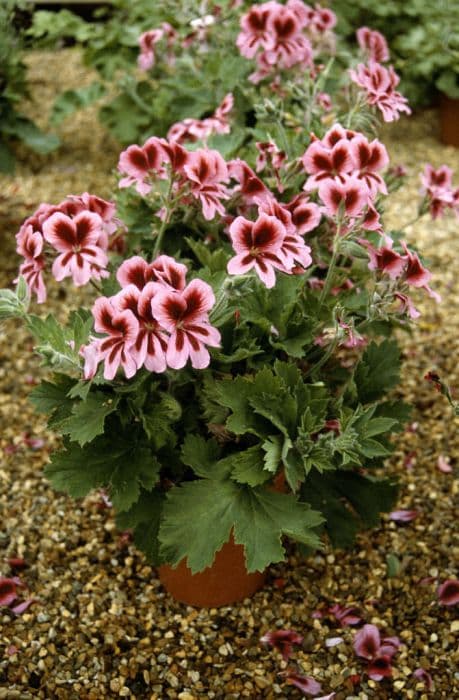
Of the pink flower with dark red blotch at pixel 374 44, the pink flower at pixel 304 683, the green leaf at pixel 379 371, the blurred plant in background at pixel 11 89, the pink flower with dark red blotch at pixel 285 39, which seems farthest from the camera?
the blurred plant in background at pixel 11 89

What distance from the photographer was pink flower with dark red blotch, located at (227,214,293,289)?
66.8 inches

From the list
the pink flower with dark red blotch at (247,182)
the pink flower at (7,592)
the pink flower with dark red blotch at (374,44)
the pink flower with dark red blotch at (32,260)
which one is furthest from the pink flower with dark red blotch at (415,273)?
the pink flower at (7,592)

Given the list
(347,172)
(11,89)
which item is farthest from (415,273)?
(11,89)

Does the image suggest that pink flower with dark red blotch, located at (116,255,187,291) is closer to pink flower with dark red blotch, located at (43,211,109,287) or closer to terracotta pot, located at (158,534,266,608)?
pink flower with dark red blotch, located at (43,211,109,287)

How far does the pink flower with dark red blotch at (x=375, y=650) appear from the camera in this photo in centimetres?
208

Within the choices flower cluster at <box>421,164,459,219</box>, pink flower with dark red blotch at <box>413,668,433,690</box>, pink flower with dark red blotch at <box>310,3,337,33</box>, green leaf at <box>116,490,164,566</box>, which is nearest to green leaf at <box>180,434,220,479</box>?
green leaf at <box>116,490,164,566</box>

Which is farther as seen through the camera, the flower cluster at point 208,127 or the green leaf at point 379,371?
the flower cluster at point 208,127

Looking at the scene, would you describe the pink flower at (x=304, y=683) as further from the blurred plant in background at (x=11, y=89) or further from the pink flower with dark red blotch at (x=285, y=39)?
the blurred plant in background at (x=11, y=89)

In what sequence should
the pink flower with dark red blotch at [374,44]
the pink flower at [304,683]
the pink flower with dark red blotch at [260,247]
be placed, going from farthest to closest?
the pink flower with dark red blotch at [374,44] → the pink flower at [304,683] → the pink flower with dark red blotch at [260,247]

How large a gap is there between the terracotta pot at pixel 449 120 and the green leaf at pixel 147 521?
11.8ft

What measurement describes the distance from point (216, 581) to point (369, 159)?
1132 mm

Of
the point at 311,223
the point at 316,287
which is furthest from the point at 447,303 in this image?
the point at 311,223

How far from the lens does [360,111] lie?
7.61 feet

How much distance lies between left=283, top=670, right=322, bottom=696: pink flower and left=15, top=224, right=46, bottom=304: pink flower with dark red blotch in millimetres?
1110
